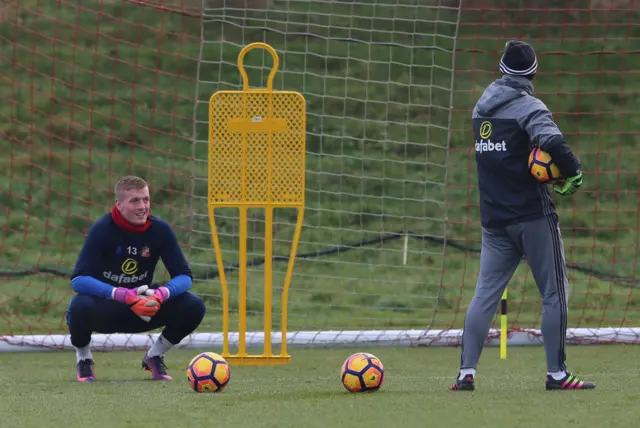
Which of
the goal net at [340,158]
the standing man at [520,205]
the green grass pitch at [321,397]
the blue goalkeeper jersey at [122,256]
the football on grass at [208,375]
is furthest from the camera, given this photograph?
the goal net at [340,158]

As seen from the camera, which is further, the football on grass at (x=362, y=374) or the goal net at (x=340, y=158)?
the goal net at (x=340, y=158)

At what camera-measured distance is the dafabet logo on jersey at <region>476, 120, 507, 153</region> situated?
6.37 meters

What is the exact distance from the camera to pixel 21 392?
263 inches

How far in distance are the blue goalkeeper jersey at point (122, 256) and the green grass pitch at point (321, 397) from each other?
569 mm

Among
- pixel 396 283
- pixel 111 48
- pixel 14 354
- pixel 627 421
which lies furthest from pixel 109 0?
pixel 627 421

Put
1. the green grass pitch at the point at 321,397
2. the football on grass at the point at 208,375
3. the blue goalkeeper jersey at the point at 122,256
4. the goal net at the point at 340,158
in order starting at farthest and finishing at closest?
the goal net at the point at 340,158, the blue goalkeeper jersey at the point at 122,256, the football on grass at the point at 208,375, the green grass pitch at the point at 321,397

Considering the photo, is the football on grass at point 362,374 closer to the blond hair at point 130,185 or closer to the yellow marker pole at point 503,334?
the blond hair at point 130,185

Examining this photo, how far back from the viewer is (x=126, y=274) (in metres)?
7.41

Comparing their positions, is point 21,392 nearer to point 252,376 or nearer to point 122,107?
point 252,376

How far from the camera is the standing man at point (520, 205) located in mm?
6332

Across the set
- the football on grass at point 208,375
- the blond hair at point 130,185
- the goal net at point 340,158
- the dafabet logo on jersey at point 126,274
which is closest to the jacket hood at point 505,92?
the football on grass at point 208,375

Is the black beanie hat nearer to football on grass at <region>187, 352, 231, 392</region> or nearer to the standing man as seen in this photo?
the standing man

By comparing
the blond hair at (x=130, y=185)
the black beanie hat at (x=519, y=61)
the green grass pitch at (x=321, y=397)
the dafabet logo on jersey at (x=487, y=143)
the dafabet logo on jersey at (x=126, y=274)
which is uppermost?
the black beanie hat at (x=519, y=61)

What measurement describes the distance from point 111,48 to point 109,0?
3.43ft
